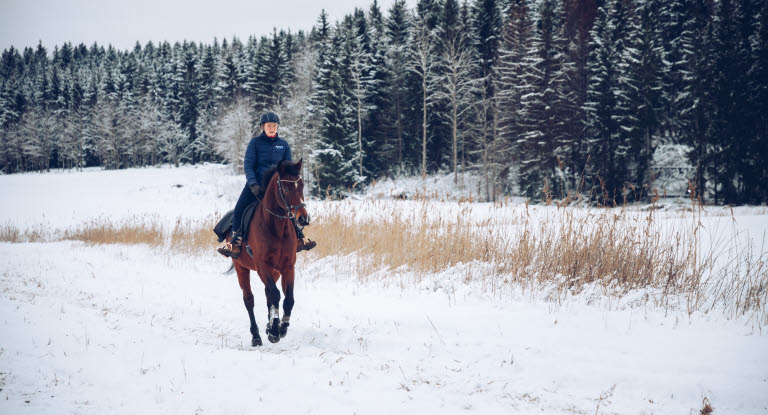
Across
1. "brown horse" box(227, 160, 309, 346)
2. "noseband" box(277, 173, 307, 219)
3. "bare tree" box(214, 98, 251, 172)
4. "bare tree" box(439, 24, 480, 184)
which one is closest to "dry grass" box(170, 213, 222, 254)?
"brown horse" box(227, 160, 309, 346)

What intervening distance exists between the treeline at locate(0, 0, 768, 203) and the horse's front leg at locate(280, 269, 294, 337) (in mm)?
11427

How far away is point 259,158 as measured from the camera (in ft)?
17.9

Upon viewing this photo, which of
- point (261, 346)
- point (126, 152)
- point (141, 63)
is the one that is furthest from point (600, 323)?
point (141, 63)

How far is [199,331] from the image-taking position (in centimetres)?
539

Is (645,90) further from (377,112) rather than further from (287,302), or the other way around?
(287,302)

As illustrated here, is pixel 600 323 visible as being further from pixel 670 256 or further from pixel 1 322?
pixel 1 322

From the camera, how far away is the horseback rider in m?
5.34

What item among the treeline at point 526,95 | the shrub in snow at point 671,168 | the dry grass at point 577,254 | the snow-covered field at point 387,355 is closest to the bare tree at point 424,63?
the treeline at point 526,95

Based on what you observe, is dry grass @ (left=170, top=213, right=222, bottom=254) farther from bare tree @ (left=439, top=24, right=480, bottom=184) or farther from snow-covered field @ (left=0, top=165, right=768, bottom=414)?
bare tree @ (left=439, top=24, right=480, bottom=184)

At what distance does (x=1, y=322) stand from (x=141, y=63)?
83.7 meters

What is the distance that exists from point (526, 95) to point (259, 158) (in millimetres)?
25880

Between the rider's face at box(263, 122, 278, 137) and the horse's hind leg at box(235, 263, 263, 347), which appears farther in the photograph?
the rider's face at box(263, 122, 278, 137)

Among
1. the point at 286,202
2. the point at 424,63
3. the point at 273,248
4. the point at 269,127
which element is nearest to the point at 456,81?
the point at 424,63

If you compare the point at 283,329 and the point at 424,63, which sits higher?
the point at 424,63
